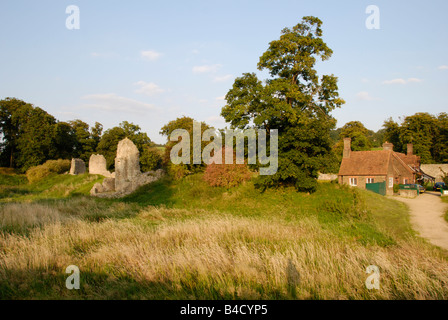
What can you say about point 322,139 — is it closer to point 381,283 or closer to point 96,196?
point 381,283

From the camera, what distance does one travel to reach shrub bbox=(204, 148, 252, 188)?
21.3 meters

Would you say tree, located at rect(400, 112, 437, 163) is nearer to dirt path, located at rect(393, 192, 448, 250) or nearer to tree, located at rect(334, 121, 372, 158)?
tree, located at rect(334, 121, 372, 158)

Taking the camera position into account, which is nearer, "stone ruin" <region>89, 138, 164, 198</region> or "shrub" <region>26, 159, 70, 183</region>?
"stone ruin" <region>89, 138, 164, 198</region>

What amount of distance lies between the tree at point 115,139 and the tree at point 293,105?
26.5 meters

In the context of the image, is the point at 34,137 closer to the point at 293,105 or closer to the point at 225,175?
the point at 225,175

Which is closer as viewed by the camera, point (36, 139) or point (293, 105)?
point (293, 105)

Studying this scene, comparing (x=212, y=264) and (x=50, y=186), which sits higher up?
(x=212, y=264)

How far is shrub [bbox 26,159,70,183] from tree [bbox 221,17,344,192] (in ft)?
87.0

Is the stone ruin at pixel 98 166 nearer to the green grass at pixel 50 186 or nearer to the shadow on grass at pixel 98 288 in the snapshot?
the green grass at pixel 50 186

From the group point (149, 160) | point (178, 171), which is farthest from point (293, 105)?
point (149, 160)

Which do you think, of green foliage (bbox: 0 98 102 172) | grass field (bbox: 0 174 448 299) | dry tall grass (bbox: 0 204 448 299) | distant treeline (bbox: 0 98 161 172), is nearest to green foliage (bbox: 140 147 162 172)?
distant treeline (bbox: 0 98 161 172)

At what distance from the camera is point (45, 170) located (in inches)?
1419

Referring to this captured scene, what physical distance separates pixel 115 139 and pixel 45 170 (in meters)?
11.6

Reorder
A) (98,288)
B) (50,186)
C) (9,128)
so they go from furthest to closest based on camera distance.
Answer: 1. (9,128)
2. (50,186)
3. (98,288)
